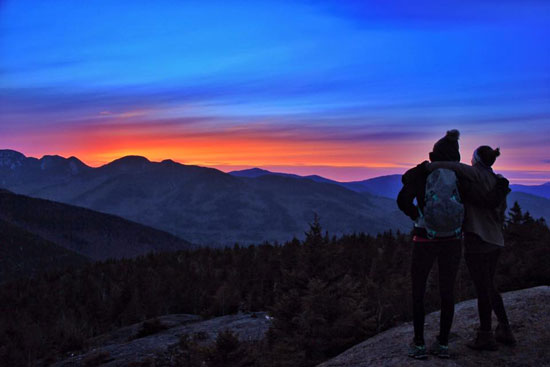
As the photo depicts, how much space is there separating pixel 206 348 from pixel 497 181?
16.7 feet

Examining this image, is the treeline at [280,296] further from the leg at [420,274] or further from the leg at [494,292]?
the leg at [494,292]

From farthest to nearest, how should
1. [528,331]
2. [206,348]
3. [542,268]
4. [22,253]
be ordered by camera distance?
[22,253], [542,268], [206,348], [528,331]

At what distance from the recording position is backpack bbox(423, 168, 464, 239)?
5172mm

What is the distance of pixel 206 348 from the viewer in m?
7.57

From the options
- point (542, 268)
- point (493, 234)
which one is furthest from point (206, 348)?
point (542, 268)

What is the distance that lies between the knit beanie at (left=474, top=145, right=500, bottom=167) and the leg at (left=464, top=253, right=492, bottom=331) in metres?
1.14

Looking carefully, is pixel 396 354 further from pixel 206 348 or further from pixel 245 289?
pixel 245 289

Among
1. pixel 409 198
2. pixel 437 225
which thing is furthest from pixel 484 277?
pixel 409 198

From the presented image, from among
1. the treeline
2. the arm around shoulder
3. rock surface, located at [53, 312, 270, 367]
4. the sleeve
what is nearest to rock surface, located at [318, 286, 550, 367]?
the treeline

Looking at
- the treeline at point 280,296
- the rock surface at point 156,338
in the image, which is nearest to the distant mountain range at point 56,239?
the treeline at point 280,296

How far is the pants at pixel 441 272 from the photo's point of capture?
5.28m

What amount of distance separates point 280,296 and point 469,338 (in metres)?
5.10

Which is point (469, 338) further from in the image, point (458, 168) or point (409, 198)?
point (458, 168)

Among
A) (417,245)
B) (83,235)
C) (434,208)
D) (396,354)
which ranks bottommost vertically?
(83,235)
